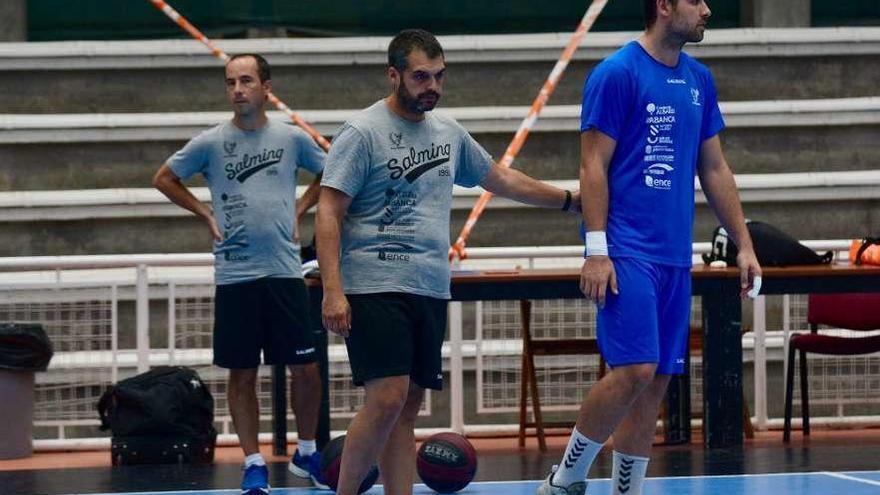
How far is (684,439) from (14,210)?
565cm

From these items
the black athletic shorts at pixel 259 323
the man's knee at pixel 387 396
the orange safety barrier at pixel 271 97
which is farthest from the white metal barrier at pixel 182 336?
the man's knee at pixel 387 396

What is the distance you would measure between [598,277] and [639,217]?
0.27 metres

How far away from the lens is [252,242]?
8383 mm

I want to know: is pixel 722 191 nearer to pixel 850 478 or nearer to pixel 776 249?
pixel 850 478

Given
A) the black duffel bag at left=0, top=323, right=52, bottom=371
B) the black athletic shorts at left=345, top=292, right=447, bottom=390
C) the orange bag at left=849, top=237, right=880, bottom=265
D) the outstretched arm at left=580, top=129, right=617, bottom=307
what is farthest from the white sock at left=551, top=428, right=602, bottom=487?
the black duffel bag at left=0, top=323, right=52, bottom=371

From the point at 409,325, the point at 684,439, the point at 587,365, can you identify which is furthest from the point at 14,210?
the point at 409,325

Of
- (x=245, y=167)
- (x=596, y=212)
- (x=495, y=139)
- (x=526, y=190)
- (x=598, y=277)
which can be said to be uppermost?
(x=495, y=139)

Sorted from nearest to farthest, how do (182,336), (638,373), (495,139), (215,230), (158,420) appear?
(638,373)
(215,230)
(158,420)
(182,336)
(495,139)

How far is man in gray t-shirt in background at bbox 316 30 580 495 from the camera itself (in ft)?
19.9

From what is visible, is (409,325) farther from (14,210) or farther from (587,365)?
(14,210)

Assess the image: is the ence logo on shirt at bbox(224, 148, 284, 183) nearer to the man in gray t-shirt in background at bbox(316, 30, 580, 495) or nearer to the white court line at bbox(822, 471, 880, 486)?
the man in gray t-shirt in background at bbox(316, 30, 580, 495)

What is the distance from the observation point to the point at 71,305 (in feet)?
35.1

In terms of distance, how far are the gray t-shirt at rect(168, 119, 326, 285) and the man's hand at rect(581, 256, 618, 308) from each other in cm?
269

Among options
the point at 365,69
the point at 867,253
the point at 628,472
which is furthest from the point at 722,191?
the point at 365,69
